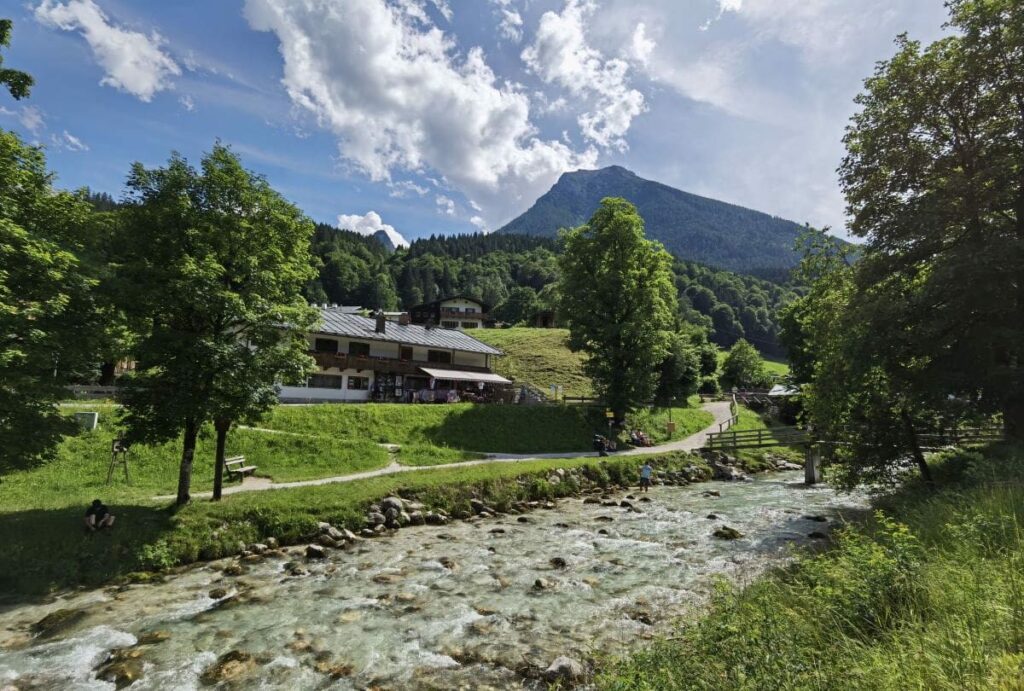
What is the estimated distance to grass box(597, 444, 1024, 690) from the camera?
4867 millimetres

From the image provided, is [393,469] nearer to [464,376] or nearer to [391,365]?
[391,365]

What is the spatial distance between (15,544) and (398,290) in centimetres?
15883

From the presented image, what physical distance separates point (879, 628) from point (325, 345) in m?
45.3

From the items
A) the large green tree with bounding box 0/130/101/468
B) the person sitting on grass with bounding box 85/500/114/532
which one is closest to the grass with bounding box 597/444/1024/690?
the person sitting on grass with bounding box 85/500/114/532

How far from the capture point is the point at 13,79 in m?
14.8

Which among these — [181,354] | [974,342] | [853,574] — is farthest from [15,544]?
[974,342]

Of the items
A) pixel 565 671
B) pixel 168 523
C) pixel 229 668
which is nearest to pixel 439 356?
pixel 168 523

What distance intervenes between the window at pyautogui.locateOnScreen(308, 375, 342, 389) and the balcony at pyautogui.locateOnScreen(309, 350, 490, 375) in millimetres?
1090

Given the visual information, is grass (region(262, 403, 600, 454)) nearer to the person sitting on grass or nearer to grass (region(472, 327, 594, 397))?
grass (region(472, 327, 594, 397))

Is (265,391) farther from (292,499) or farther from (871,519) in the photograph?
(871,519)

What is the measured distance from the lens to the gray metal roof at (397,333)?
4750 centimetres

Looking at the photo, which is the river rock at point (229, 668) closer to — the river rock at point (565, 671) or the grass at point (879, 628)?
the river rock at point (565, 671)

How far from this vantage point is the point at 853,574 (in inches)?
320

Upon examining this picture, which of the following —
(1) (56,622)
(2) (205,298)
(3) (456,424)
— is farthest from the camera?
(3) (456,424)
